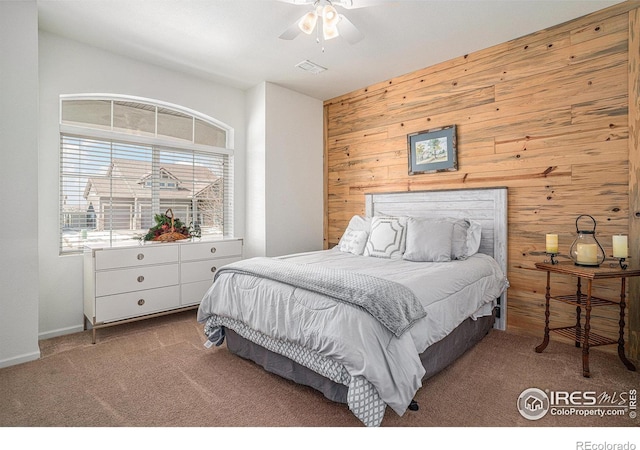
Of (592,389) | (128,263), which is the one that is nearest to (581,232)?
(592,389)

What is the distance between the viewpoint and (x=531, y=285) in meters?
3.02

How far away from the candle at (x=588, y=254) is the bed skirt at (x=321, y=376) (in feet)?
2.84

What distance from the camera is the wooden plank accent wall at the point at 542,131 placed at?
2.56 m

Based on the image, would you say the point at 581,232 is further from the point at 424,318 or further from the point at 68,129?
the point at 68,129

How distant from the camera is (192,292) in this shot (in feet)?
11.4

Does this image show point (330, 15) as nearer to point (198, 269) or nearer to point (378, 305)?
point (378, 305)

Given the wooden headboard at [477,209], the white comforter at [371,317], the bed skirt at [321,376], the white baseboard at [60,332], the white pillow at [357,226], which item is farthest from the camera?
the white pillow at [357,226]

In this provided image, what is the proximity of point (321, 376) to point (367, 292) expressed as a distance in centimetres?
58

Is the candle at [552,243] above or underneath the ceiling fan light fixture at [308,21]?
underneath

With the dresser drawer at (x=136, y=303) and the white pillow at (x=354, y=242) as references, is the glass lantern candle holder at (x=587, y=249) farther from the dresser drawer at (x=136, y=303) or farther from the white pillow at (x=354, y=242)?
the dresser drawer at (x=136, y=303)

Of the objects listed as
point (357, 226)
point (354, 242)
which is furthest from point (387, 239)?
point (357, 226)

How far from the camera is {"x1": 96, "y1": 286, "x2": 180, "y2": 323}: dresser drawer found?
9.61 feet

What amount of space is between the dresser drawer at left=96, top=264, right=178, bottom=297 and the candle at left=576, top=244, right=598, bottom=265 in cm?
347

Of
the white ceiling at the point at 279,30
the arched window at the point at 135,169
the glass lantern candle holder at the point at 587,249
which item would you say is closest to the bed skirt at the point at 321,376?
the glass lantern candle holder at the point at 587,249
